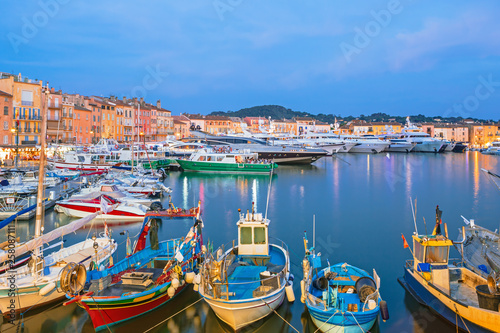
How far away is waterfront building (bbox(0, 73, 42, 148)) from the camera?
4900cm

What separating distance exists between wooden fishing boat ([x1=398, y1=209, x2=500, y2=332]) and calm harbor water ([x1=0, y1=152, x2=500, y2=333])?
518 millimetres

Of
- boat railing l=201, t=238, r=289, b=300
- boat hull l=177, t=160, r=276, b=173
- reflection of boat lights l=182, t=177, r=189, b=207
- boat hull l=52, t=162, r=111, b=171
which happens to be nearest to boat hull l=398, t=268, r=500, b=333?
boat railing l=201, t=238, r=289, b=300

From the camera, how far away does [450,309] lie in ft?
33.1

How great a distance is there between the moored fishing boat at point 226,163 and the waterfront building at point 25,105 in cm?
1759

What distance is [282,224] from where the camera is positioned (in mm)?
22406

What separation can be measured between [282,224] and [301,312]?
36.5ft

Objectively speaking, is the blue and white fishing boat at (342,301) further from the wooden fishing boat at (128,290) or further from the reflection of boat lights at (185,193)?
the reflection of boat lights at (185,193)

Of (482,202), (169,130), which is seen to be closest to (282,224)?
(482,202)

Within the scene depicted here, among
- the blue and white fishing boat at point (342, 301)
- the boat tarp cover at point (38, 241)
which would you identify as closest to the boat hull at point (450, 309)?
the blue and white fishing boat at point (342, 301)

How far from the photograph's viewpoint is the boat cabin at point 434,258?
1065 centimetres

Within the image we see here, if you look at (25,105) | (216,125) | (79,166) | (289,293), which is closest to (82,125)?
(25,105)

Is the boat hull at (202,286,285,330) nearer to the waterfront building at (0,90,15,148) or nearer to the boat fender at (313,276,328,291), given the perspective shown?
the boat fender at (313,276,328,291)

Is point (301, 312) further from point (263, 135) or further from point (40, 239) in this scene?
point (263, 135)

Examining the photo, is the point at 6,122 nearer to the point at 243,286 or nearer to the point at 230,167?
the point at 230,167
